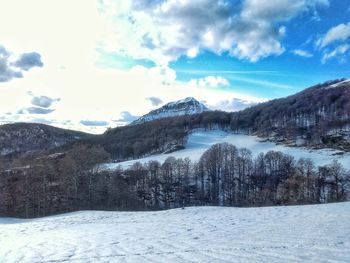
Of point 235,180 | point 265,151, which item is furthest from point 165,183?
point 265,151

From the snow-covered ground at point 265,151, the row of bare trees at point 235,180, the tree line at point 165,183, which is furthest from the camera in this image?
the snow-covered ground at point 265,151

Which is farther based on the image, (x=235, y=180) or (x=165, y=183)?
(x=235, y=180)

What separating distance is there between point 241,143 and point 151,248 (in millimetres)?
184298

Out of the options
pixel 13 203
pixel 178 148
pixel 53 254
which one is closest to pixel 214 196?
pixel 13 203

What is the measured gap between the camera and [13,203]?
66.7 meters

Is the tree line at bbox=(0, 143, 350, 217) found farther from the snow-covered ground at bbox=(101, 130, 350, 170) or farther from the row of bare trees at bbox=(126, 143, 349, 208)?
the snow-covered ground at bbox=(101, 130, 350, 170)

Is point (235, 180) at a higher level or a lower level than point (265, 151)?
lower

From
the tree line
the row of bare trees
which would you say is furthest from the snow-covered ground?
A: the tree line

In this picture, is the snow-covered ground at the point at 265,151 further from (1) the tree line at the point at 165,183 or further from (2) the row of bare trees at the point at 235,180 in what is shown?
(1) the tree line at the point at 165,183

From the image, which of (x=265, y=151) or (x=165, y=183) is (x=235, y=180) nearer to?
(x=165, y=183)

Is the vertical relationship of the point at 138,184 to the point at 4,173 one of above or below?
below

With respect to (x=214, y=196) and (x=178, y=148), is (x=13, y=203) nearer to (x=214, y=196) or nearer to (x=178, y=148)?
(x=214, y=196)

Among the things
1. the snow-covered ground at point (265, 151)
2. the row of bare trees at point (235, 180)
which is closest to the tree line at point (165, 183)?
the row of bare trees at point (235, 180)

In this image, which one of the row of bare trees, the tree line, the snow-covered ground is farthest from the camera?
→ the snow-covered ground
